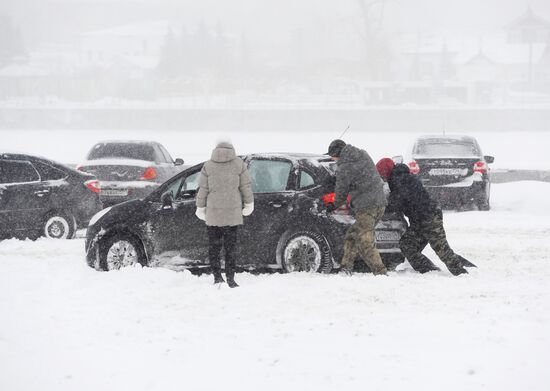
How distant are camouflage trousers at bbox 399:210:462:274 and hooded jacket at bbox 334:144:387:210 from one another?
0.63 metres

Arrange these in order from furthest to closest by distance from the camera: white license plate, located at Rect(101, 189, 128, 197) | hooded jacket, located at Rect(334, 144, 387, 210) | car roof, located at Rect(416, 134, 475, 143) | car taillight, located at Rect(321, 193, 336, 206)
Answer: car roof, located at Rect(416, 134, 475, 143)
white license plate, located at Rect(101, 189, 128, 197)
car taillight, located at Rect(321, 193, 336, 206)
hooded jacket, located at Rect(334, 144, 387, 210)

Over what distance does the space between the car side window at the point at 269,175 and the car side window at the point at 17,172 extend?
4.35 metres

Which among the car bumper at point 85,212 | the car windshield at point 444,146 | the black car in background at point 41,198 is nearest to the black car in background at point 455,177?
the car windshield at point 444,146

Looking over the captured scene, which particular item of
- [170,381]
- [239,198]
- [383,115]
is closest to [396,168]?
[239,198]

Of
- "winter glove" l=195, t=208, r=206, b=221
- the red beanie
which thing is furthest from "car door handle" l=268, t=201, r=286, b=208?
the red beanie

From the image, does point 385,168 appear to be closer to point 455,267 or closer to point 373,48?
point 455,267

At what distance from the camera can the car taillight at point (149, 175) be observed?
15.7 meters

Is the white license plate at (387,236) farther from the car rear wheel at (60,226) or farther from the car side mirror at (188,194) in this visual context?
the car rear wheel at (60,226)

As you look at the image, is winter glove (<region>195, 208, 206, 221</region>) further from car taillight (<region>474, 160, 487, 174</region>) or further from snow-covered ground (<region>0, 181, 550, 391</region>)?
car taillight (<region>474, 160, 487, 174</region>)

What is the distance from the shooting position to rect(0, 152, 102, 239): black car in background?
472 inches

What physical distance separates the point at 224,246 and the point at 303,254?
104 centimetres

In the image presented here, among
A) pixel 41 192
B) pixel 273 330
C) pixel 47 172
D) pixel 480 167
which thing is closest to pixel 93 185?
pixel 47 172

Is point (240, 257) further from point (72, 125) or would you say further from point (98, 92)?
point (98, 92)

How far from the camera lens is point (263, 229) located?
Result: 8961 mm
